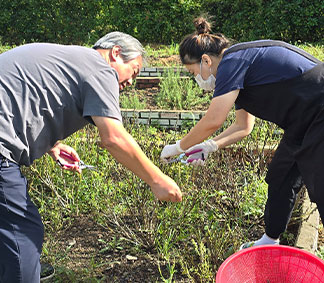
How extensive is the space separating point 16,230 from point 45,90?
27.8 inches

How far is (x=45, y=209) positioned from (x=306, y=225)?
1.99 metres

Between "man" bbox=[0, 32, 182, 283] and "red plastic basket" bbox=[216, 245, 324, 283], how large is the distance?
1.64 ft

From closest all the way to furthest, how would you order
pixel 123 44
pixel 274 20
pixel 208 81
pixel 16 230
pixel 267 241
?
pixel 16 230 → pixel 123 44 → pixel 208 81 → pixel 267 241 → pixel 274 20

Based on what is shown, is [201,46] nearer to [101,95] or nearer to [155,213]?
[101,95]

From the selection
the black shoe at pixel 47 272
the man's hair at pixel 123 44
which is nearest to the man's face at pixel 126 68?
the man's hair at pixel 123 44

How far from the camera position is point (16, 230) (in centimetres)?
210

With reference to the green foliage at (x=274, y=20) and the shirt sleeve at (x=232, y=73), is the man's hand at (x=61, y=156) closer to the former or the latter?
the shirt sleeve at (x=232, y=73)

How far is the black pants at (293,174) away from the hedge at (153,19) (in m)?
7.65

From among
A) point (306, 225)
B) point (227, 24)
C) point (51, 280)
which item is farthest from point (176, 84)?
point (227, 24)

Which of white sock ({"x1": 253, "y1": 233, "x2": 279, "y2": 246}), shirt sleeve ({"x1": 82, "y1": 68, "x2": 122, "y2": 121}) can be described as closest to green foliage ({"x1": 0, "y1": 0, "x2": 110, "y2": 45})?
white sock ({"x1": 253, "y1": 233, "x2": 279, "y2": 246})

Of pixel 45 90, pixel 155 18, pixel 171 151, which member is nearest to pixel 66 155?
pixel 171 151

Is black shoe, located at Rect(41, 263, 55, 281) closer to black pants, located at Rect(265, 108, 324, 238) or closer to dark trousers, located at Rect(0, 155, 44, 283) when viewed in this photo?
dark trousers, located at Rect(0, 155, 44, 283)

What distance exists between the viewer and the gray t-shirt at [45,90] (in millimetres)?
2012

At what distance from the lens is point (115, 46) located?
87.2 inches
